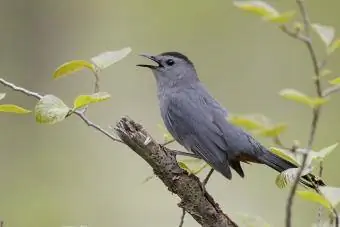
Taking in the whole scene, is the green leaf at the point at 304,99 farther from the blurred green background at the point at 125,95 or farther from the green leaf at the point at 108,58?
the blurred green background at the point at 125,95

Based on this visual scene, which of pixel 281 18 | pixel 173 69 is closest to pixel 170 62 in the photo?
pixel 173 69

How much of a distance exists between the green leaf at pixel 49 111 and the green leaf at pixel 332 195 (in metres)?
0.41

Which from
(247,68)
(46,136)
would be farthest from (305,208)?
(46,136)

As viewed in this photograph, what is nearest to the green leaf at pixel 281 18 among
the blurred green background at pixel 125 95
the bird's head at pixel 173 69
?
the bird's head at pixel 173 69


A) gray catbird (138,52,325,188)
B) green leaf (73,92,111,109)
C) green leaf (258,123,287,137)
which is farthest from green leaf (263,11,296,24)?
gray catbird (138,52,325,188)

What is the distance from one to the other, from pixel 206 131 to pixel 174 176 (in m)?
0.51

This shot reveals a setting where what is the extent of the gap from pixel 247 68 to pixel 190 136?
12.6ft

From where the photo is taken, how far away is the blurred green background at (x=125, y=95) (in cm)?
468

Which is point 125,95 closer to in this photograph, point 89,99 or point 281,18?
point 89,99

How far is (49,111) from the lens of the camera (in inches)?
49.5

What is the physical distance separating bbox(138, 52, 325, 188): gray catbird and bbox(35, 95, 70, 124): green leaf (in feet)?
1.81

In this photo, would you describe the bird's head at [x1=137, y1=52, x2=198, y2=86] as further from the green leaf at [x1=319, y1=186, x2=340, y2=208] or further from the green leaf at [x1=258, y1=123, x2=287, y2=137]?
the green leaf at [x1=258, y1=123, x2=287, y2=137]

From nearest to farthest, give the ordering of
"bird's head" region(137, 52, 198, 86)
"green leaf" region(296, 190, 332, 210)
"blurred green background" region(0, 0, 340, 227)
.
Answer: "green leaf" region(296, 190, 332, 210) → "bird's head" region(137, 52, 198, 86) → "blurred green background" region(0, 0, 340, 227)

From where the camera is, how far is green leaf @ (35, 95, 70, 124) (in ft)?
4.11
